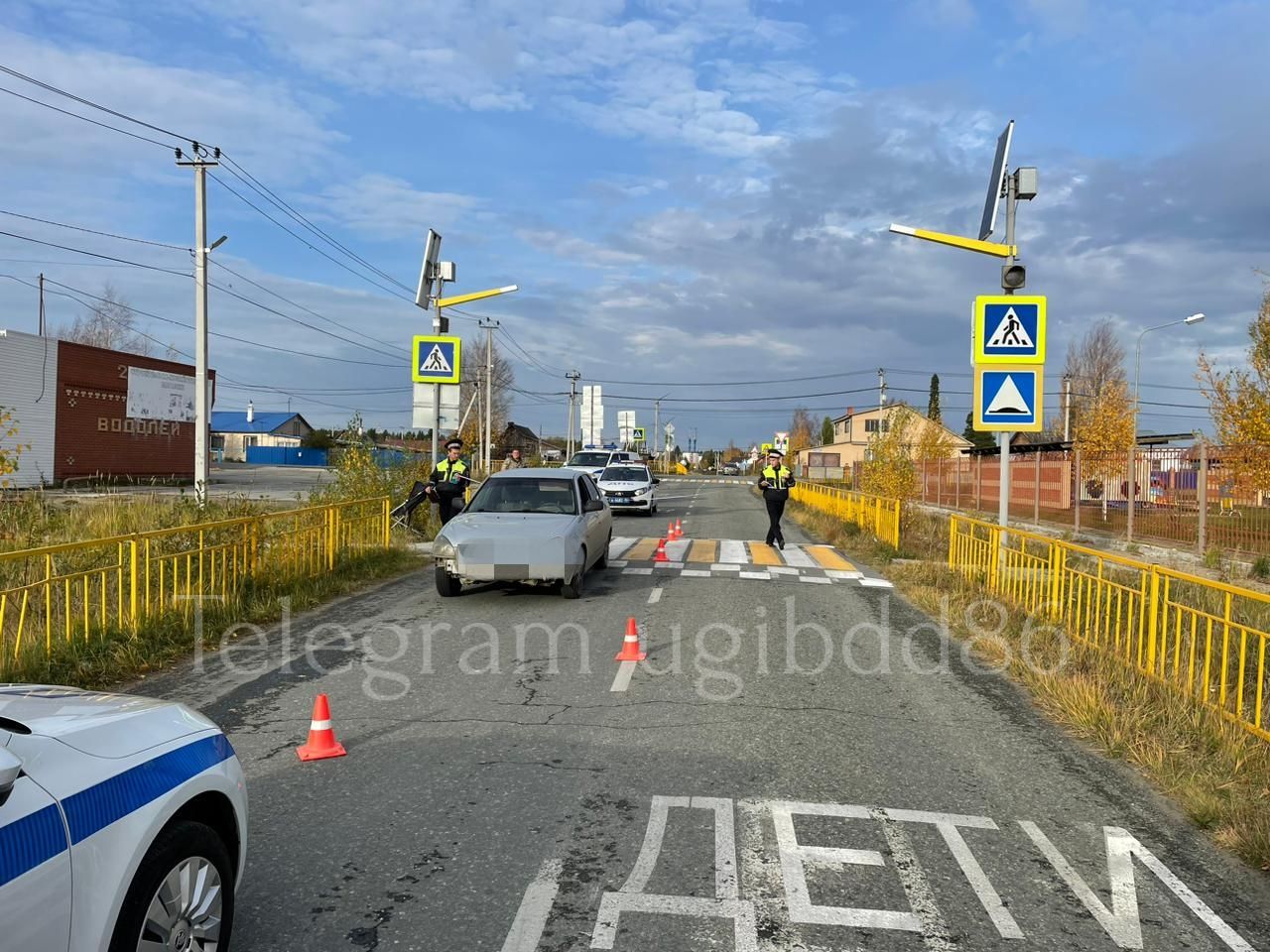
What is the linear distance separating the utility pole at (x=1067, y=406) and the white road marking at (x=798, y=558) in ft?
127

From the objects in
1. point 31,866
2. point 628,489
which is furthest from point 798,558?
point 31,866

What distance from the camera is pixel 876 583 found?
1382 centimetres

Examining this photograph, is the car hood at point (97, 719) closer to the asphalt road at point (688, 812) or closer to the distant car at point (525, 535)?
the asphalt road at point (688, 812)

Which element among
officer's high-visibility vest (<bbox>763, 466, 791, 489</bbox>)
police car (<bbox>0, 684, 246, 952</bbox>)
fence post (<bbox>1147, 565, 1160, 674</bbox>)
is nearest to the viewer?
police car (<bbox>0, 684, 246, 952</bbox>)

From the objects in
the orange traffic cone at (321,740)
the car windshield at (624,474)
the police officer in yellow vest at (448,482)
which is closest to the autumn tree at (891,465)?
the car windshield at (624,474)

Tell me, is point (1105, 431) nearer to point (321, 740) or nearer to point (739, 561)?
point (739, 561)

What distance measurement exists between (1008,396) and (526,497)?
6250 millimetres

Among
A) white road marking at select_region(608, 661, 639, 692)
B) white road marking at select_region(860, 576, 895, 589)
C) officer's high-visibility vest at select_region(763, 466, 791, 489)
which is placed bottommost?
white road marking at select_region(608, 661, 639, 692)

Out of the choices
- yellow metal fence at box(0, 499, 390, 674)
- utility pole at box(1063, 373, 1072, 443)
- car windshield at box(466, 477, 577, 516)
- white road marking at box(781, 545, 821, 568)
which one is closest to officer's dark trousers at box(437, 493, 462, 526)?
yellow metal fence at box(0, 499, 390, 674)

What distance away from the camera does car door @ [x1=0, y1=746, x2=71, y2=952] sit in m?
2.11

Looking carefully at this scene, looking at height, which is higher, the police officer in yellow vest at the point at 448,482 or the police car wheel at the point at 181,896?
the police officer in yellow vest at the point at 448,482

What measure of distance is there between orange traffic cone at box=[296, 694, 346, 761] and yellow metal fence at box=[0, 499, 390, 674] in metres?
2.64

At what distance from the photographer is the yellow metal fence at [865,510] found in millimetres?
18641

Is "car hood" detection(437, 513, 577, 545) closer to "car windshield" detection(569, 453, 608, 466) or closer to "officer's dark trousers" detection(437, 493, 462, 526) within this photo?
"officer's dark trousers" detection(437, 493, 462, 526)
